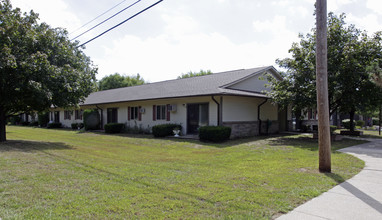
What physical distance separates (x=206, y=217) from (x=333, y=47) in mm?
11635

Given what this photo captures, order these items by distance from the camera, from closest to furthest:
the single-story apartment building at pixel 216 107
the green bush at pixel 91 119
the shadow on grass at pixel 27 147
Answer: the shadow on grass at pixel 27 147 < the single-story apartment building at pixel 216 107 < the green bush at pixel 91 119

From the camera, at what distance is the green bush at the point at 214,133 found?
12.0 m

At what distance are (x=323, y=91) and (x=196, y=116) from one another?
956 cm

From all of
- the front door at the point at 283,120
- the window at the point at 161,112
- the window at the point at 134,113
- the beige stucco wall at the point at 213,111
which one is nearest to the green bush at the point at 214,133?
the beige stucco wall at the point at 213,111

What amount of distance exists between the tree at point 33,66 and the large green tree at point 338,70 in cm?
1080

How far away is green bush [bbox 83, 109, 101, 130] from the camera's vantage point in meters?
21.3

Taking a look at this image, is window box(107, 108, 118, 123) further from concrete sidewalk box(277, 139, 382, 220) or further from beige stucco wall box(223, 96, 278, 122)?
concrete sidewalk box(277, 139, 382, 220)

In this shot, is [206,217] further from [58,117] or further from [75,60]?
[58,117]

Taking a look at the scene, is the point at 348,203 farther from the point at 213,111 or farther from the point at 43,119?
the point at 43,119

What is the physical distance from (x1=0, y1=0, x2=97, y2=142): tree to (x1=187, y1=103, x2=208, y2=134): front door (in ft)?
19.7

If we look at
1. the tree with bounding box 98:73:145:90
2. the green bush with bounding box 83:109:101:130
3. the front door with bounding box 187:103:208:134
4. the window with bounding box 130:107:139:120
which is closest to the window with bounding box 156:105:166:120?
the front door with bounding box 187:103:208:134

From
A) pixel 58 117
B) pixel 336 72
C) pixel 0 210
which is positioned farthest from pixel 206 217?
pixel 58 117

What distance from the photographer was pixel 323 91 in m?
5.84

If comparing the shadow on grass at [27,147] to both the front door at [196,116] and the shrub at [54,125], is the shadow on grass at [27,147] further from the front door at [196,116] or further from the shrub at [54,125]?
the shrub at [54,125]
